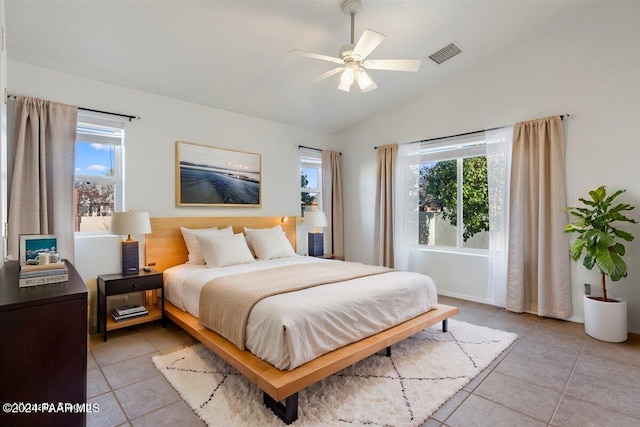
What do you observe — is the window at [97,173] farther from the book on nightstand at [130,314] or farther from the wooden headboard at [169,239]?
the book on nightstand at [130,314]

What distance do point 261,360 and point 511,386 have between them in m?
1.78

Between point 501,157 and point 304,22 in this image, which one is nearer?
point 304,22

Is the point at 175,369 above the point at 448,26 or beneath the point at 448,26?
beneath

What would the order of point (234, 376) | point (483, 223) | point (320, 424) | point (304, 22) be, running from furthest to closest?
point (483, 223), point (304, 22), point (234, 376), point (320, 424)

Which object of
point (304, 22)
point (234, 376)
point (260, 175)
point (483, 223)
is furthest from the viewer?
point (260, 175)

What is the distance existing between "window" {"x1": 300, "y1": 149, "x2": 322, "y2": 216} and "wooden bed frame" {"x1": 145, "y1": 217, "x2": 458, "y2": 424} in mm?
1750

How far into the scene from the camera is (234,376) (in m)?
2.34

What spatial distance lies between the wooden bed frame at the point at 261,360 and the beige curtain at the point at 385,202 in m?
1.97

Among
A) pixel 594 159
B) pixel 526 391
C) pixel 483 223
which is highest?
pixel 594 159

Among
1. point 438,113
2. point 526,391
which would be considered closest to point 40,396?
point 526,391

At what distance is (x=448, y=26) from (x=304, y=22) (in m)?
1.57

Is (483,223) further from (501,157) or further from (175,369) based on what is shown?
(175,369)

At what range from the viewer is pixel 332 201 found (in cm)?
568

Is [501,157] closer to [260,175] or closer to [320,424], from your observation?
[260,175]
